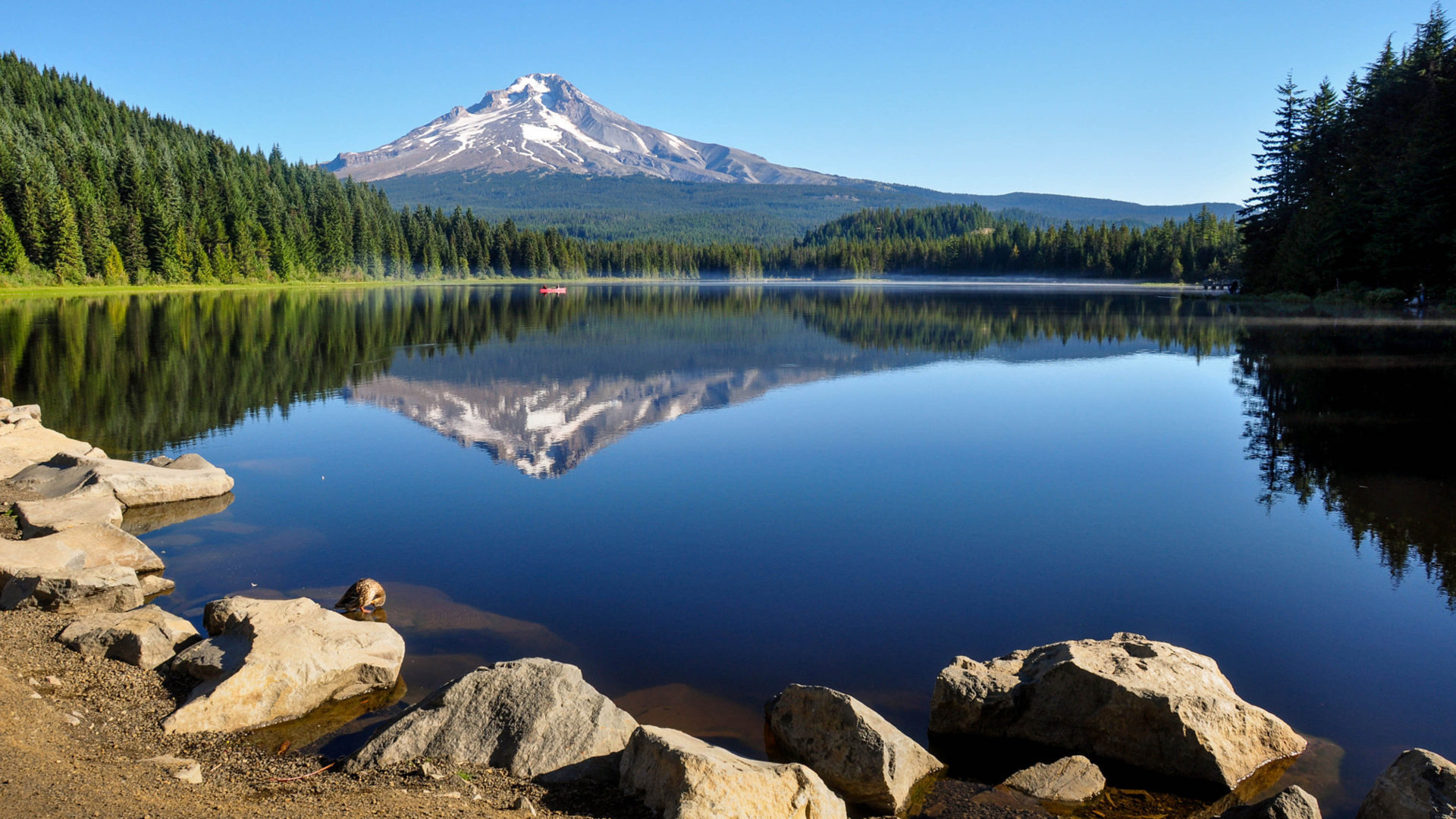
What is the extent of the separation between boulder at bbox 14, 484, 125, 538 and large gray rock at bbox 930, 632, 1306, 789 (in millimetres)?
10962

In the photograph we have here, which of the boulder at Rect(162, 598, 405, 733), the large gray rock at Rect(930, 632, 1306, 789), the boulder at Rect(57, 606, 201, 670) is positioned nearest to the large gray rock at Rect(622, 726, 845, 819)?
the large gray rock at Rect(930, 632, 1306, 789)

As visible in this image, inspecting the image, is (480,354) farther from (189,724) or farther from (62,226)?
(62,226)

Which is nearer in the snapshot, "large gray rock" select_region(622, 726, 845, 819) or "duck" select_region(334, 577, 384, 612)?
"large gray rock" select_region(622, 726, 845, 819)

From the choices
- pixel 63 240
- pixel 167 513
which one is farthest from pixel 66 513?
pixel 63 240

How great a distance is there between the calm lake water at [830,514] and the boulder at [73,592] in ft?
2.27

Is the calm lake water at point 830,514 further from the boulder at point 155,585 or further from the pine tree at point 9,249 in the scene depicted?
the pine tree at point 9,249

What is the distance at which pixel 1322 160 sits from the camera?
62.8 m

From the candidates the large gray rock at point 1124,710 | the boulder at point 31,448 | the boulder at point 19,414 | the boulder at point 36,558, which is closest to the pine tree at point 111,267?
the boulder at point 19,414

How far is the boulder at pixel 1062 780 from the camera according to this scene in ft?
21.6

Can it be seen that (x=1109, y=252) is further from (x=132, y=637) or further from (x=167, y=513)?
(x=132, y=637)

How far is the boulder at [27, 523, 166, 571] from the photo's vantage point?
1063cm

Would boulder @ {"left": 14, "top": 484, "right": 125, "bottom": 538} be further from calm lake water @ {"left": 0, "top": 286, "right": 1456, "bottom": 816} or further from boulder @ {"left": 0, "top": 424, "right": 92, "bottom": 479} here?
boulder @ {"left": 0, "top": 424, "right": 92, "bottom": 479}

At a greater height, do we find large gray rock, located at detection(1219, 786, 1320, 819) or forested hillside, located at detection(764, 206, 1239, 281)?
forested hillside, located at detection(764, 206, 1239, 281)

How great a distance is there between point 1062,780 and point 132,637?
7916mm
